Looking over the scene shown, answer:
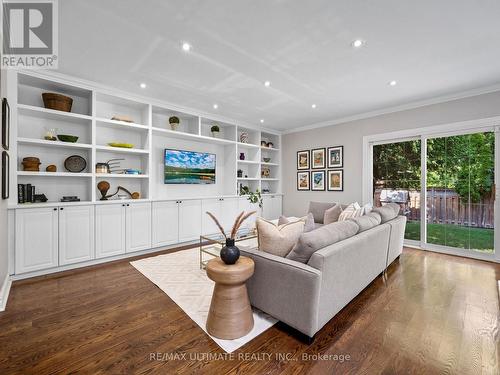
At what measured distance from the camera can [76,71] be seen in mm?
3021

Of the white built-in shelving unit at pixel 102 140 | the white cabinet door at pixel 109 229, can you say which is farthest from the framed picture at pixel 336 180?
the white cabinet door at pixel 109 229

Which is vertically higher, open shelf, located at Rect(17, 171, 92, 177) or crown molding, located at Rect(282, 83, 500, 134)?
crown molding, located at Rect(282, 83, 500, 134)

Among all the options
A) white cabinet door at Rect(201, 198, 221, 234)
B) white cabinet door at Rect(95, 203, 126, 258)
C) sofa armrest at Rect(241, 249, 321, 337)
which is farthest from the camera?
white cabinet door at Rect(201, 198, 221, 234)

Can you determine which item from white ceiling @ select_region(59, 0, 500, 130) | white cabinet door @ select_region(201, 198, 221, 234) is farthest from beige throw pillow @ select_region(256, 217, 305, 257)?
white cabinet door @ select_region(201, 198, 221, 234)

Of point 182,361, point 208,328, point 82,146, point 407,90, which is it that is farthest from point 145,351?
point 407,90

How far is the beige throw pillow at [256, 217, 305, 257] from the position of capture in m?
2.02

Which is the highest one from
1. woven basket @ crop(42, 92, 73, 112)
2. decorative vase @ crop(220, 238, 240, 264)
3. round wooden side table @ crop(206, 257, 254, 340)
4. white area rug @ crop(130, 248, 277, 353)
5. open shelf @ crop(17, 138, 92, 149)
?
woven basket @ crop(42, 92, 73, 112)

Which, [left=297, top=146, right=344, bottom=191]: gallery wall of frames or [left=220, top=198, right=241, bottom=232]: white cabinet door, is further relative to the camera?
[left=297, top=146, right=344, bottom=191]: gallery wall of frames

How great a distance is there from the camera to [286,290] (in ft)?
5.91

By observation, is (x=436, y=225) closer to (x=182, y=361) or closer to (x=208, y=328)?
(x=208, y=328)

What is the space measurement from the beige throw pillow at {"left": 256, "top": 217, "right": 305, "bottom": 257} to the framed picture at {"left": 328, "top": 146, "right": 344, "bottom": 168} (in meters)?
3.57

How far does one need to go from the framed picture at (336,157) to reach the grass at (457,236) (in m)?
1.74

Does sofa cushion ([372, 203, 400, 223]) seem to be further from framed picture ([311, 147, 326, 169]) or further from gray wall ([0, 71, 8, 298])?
gray wall ([0, 71, 8, 298])

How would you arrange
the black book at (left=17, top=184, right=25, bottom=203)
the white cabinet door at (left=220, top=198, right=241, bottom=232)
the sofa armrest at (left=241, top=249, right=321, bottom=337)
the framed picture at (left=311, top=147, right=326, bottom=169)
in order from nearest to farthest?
1. the sofa armrest at (left=241, top=249, right=321, bottom=337)
2. the black book at (left=17, top=184, right=25, bottom=203)
3. the white cabinet door at (left=220, top=198, right=241, bottom=232)
4. the framed picture at (left=311, top=147, right=326, bottom=169)
